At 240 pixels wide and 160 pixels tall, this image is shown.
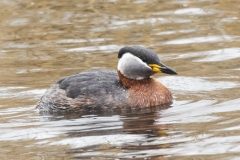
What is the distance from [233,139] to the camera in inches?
320

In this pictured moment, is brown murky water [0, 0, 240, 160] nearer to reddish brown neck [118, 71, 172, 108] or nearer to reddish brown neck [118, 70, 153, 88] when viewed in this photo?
reddish brown neck [118, 71, 172, 108]

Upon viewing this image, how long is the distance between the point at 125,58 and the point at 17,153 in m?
2.95

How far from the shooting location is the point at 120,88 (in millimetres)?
10680

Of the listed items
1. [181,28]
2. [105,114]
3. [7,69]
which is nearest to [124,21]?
[181,28]

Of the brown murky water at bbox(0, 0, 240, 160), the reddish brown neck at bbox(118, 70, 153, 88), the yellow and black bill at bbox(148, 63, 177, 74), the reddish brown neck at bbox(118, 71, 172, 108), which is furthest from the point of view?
the reddish brown neck at bbox(118, 70, 153, 88)

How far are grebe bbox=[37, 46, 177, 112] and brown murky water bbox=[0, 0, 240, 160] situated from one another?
0.28 meters

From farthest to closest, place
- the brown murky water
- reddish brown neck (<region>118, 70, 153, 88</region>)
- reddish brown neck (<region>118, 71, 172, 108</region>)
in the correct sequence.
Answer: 1. reddish brown neck (<region>118, 70, 153, 88</region>)
2. reddish brown neck (<region>118, 71, 172, 108</region>)
3. the brown murky water

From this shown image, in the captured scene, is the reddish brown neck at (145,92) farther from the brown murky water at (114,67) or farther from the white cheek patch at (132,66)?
the brown murky water at (114,67)

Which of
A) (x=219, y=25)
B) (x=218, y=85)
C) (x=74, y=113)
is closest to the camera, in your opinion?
(x=74, y=113)

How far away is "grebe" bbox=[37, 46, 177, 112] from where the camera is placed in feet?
34.6

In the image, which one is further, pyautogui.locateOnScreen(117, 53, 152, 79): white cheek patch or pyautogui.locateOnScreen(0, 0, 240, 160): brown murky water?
pyautogui.locateOnScreen(117, 53, 152, 79): white cheek patch

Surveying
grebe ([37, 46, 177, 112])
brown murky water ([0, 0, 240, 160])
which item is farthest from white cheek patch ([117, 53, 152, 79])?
brown murky water ([0, 0, 240, 160])

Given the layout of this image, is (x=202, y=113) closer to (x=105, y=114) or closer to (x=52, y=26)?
(x=105, y=114)

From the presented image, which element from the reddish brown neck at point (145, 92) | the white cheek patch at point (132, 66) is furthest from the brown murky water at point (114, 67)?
the white cheek patch at point (132, 66)
